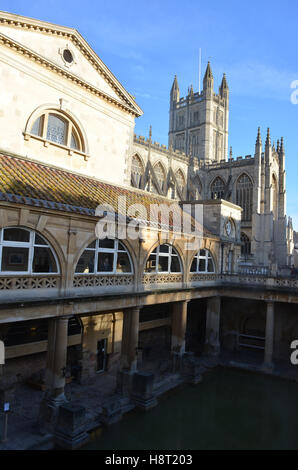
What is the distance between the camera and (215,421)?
14.1 m

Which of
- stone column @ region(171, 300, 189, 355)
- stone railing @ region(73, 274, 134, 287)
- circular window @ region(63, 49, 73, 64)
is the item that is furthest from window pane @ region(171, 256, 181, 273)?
circular window @ region(63, 49, 73, 64)

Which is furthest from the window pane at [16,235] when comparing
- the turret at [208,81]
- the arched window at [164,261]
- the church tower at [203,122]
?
the turret at [208,81]

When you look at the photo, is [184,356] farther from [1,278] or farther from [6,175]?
[6,175]

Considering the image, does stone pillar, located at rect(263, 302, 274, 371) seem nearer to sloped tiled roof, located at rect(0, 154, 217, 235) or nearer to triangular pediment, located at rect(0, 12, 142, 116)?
sloped tiled roof, located at rect(0, 154, 217, 235)

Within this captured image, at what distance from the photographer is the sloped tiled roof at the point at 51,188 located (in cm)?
1195

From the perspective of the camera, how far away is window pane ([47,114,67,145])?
17547mm

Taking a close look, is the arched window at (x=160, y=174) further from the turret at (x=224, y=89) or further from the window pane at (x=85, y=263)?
the turret at (x=224, y=89)

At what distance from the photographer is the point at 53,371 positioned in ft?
41.8

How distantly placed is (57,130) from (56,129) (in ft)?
0.24

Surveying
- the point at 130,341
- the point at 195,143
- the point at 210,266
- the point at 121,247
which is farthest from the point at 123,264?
the point at 195,143

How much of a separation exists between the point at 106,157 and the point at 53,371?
492 inches

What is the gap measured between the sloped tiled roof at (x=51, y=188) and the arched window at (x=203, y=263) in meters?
4.78

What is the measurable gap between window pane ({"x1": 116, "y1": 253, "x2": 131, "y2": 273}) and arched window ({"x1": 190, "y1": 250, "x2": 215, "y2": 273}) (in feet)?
18.9
